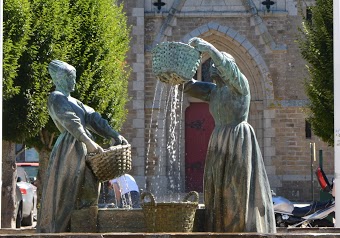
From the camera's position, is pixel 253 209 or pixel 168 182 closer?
pixel 253 209

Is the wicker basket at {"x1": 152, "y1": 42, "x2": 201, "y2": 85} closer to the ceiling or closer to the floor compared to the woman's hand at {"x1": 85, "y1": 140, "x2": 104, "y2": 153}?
closer to the ceiling

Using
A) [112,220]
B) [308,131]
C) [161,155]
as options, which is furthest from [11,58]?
[308,131]

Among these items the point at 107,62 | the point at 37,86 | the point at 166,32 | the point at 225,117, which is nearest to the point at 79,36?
the point at 107,62

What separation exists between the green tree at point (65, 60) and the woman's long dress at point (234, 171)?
415 inches

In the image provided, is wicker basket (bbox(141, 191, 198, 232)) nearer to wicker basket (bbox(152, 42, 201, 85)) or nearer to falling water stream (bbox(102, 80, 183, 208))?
wicker basket (bbox(152, 42, 201, 85))

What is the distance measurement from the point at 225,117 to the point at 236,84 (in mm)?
341

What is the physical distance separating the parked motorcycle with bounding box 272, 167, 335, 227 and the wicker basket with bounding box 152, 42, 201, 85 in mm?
10111

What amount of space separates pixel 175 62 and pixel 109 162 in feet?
4.08

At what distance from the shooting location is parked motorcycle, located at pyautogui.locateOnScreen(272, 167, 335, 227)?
20203 millimetres

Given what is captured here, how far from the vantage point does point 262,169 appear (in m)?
10.5

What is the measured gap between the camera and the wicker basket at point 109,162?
1061 cm

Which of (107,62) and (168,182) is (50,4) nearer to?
(107,62)

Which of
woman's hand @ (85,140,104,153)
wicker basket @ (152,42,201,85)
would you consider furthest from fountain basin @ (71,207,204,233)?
wicker basket @ (152,42,201,85)

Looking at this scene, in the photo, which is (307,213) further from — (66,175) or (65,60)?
(66,175)
